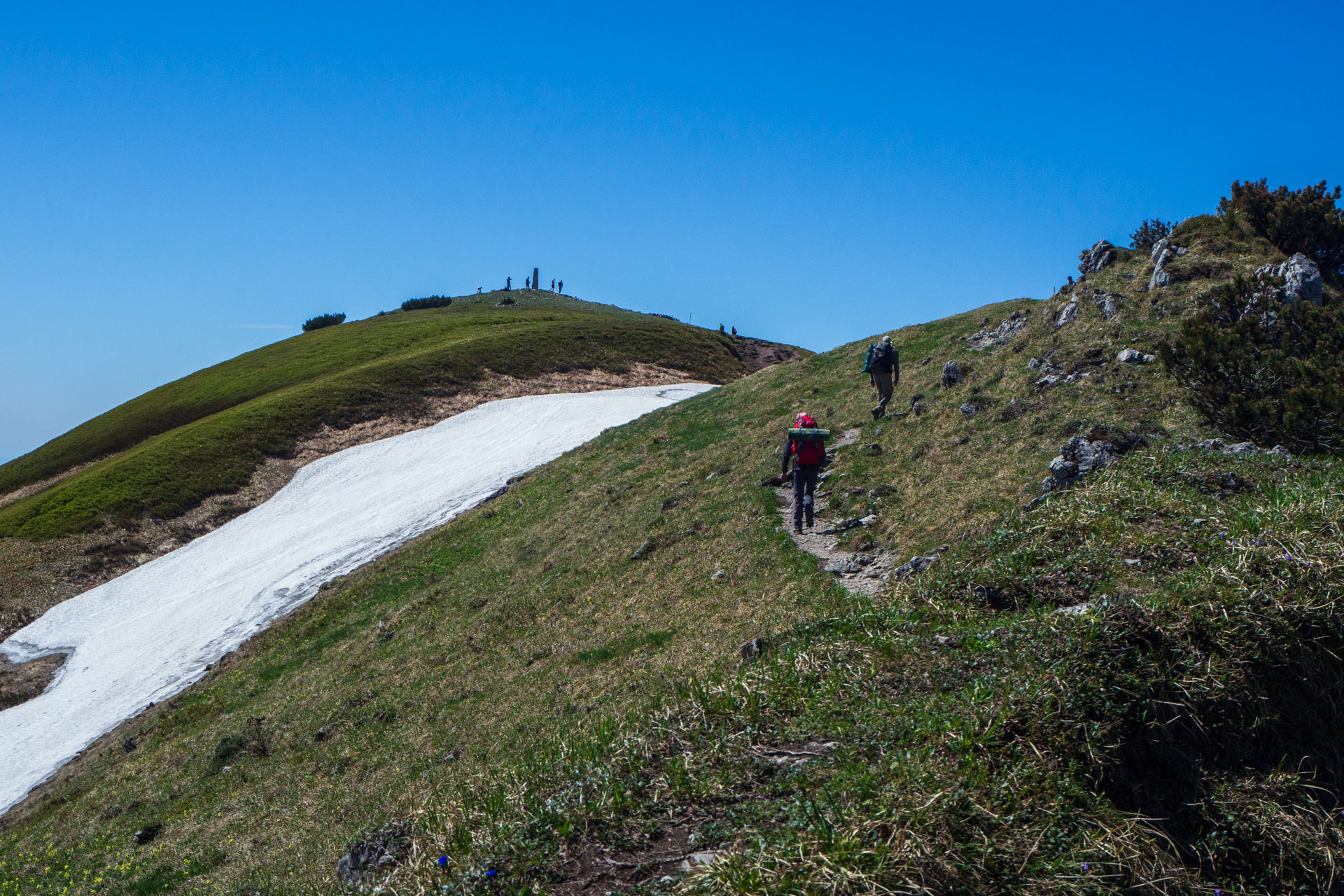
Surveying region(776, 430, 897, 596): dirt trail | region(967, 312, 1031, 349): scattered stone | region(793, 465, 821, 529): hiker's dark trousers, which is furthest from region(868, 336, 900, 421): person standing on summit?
region(793, 465, 821, 529): hiker's dark trousers

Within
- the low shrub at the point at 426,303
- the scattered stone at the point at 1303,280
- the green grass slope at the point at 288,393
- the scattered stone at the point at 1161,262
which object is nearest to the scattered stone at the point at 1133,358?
the scattered stone at the point at 1303,280

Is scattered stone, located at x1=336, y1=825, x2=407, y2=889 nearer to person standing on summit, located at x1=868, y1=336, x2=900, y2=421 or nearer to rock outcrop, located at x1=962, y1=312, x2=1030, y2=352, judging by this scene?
person standing on summit, located at x1=868, y1=336, x2=900, y2=421

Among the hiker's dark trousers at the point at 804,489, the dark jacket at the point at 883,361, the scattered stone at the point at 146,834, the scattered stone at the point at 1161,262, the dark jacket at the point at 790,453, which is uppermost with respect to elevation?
the scattered stone at the point at 1161,262

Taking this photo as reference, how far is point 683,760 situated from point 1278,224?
30001 millimetres

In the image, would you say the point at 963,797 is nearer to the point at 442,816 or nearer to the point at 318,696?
the point at 442,816

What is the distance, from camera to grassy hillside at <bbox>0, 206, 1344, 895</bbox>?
6453mm

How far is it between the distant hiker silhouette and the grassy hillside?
40.1 inches

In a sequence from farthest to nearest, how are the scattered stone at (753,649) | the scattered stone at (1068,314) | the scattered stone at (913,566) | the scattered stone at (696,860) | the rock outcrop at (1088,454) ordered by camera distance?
the scattered stone at (1068,314) → the rock outcrop at (1088,454) → the scattered stone at (913,566) → the scattered stone at (753,649) → the scattered stone at (696,860)

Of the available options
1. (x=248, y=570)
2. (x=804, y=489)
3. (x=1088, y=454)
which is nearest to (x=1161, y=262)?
(x=1088, y=454)

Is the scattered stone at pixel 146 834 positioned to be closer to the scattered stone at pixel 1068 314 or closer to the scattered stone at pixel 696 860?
the scattered stone at pixel 696 860

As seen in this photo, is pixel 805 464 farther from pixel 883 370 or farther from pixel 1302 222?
pixel 1302 222

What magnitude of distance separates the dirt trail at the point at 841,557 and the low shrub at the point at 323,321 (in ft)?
343

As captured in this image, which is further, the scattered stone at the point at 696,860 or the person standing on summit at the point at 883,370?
Result: the person standing on summit at the point at 883,370

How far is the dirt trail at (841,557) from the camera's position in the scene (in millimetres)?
15375
